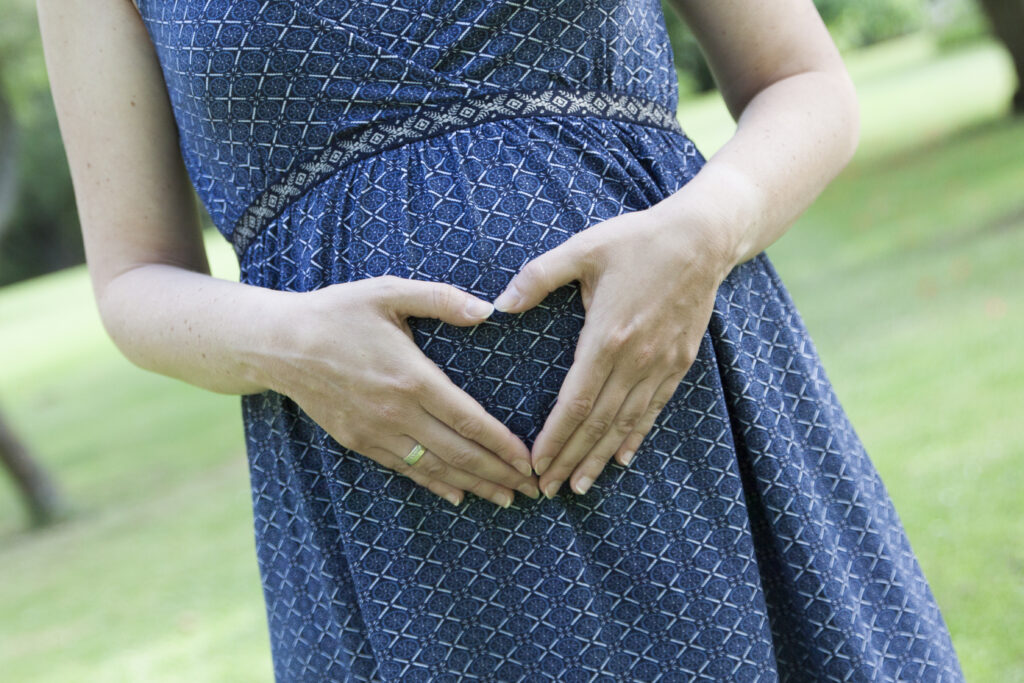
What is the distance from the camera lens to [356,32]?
1.23m

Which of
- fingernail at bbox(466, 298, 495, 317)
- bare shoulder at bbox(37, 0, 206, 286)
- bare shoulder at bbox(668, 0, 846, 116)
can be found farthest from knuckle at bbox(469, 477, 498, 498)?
bare shoulder at bbox(668, 0, 846, 116)

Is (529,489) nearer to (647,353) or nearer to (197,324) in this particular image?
(647,353)

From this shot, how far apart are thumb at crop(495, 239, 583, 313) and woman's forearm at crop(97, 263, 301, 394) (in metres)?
0.28

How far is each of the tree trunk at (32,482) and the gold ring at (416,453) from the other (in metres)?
→ 7.15

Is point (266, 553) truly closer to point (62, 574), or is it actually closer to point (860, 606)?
point (860, 606)

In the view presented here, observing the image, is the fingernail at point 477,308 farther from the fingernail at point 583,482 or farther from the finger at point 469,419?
the fingernail at point 583,482

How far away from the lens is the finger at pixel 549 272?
45.5 inches

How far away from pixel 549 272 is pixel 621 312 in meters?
0.10

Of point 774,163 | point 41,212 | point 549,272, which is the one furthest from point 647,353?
point 41,212

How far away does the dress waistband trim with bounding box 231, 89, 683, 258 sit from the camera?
1262mm

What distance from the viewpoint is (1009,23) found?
11398 mm

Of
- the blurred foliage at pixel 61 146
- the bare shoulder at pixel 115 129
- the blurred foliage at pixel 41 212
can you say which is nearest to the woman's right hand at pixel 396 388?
the bare shoulder at pixel 115 129

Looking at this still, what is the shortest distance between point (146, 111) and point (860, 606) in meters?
1.20

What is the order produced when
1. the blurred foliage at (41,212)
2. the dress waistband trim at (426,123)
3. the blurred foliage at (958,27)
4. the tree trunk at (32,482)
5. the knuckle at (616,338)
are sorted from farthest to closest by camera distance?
the blurred foliage at (41,212)
the blurred foliage at (958,27)
the tree trunk at (32,482)
the dress waistband trim at (426,123)
the knuckle at (616,338)
